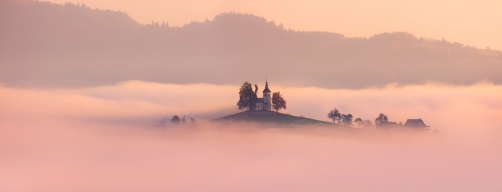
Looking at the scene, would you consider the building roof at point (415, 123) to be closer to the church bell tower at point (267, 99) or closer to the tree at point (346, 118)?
the tree at point (346, 118)

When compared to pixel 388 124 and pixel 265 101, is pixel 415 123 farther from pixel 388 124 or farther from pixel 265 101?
pixel 265 101

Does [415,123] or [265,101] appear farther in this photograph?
[265,101]

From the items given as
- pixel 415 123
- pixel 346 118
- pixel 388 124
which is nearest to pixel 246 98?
pixel 346 118

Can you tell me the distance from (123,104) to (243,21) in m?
2.07

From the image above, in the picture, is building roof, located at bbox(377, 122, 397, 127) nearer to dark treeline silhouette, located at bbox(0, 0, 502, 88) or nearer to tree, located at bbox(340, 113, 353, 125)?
tree, located at bbox(340, 113, 353, 125)

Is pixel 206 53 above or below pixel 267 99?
above

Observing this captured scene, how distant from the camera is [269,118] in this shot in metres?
10.9

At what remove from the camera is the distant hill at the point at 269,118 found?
10883mm

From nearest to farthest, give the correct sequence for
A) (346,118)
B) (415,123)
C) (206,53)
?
(415,123) < (346,118) < (206,53)

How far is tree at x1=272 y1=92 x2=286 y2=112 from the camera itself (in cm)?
1088

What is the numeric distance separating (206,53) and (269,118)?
50.8 inches

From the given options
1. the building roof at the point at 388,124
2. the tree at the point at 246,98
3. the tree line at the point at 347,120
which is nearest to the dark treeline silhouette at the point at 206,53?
the tree at the point at 246,98

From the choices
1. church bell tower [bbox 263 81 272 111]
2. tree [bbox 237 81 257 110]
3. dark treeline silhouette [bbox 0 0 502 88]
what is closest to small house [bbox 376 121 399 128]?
dark treeline silhouette [bbox 0 0 502 88]

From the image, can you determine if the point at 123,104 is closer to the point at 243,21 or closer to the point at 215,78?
the point at 215,78
